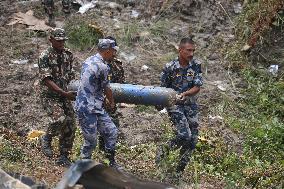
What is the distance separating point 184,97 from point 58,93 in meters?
1.32

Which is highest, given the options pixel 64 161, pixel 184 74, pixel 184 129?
pixel 184 74

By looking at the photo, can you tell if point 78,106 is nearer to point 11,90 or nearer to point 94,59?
point 94,59

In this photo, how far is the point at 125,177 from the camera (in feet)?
12.0

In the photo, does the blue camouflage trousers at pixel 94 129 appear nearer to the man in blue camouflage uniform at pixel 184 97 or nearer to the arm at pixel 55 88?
the arm at pixel 55 88

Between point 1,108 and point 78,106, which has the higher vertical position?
point 78,106

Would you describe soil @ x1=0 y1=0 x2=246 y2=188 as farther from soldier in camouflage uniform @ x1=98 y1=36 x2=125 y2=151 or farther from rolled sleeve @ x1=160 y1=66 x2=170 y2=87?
rolled sleeve @ x1=160 y1=66 x2=170 y2=87

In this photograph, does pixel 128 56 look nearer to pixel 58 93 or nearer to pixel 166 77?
pixel 166 77

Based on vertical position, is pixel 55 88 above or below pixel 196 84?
below

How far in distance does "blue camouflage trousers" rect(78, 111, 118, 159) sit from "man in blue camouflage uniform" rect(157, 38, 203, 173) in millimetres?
661

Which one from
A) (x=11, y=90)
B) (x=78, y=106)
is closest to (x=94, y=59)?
(x=78, y=106)

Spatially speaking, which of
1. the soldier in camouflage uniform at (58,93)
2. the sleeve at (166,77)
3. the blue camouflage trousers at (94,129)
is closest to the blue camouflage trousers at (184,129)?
the sleeve at (166,77)

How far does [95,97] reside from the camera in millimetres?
5266

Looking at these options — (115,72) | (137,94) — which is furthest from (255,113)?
(115,72)

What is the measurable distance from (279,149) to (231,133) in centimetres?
69
